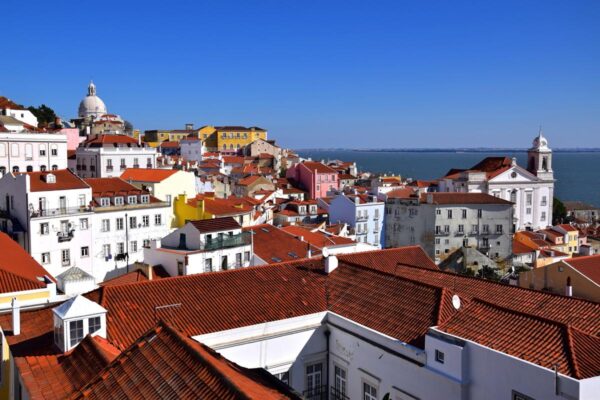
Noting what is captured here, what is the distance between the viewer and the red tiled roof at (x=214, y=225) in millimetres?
29734

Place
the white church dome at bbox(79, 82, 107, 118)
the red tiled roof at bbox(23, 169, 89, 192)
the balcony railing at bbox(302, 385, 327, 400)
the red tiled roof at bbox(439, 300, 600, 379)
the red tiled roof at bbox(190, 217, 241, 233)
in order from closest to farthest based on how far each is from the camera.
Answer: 1. the red tiled roof at bbox(439, 300, 600, 379)
2. the balcony railing at bbox(302, 385, 327, 400)
3. the red tiled roof at bbox(190, 217, 241, 233)
4. the red tiled roof at bbox(23, 169, 89, 192)
5. the white church dome at bbox(79, 82, 107, 118)

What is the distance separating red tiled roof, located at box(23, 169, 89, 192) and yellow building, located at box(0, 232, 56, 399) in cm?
1435

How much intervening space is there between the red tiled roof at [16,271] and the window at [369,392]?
9.56 metres

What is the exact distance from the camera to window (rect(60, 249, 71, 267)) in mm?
34406

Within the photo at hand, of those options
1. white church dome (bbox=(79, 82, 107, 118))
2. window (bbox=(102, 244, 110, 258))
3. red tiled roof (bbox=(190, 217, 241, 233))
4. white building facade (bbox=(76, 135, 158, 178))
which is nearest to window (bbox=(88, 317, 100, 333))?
red tiled roof (bbox=(190, 217, 241, 233))

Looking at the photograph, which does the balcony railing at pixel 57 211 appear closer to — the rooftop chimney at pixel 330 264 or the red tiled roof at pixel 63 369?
the rooftop chimney at pixel 330 264

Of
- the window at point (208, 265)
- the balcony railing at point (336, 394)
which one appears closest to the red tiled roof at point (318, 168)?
the window at point (208, 265)

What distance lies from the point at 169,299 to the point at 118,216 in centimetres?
2263

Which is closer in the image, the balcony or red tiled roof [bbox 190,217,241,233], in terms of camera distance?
red tiled roof [bbox 190,217,241,233]

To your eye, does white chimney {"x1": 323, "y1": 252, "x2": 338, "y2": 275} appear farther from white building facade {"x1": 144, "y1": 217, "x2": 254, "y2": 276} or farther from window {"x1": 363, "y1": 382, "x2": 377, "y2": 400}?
white building facade {"x1": 144, "y1": 217, "x2": 254, "y2": 276}

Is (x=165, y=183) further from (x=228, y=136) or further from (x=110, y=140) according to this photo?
(x=228, y=136)

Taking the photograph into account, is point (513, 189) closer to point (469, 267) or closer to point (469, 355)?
point (469, 267)

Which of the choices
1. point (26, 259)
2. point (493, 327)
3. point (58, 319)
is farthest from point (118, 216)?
point (493, 327)

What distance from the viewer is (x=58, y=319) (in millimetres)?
11656
